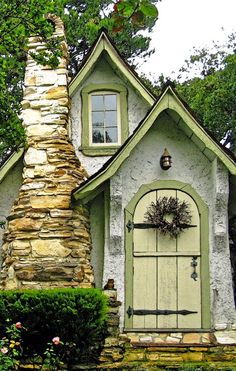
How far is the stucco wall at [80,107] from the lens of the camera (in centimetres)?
1148

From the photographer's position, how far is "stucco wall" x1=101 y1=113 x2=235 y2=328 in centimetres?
977

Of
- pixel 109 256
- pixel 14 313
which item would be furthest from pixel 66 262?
pixel 14 313

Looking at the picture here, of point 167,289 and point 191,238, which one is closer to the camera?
point 167,289

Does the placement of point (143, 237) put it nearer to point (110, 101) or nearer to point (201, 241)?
point (201, 241)

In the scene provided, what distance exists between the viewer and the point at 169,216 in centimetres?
1008

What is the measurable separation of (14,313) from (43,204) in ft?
10.3

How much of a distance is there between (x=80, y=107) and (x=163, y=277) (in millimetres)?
4081

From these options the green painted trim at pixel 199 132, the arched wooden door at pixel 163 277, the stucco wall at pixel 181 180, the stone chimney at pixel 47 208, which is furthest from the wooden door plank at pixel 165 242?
the green painted trim at pixel 199 132

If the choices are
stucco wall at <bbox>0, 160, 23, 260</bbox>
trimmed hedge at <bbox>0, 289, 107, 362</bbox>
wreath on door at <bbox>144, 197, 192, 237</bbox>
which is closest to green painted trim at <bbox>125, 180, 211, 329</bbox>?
wreath on door at <bbox>144, 197, 192, 237</bbox>

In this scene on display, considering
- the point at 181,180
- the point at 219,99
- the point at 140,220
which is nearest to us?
the point at 140,220

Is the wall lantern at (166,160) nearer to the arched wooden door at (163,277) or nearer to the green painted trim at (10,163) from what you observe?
the arched wooden door at (163,277)

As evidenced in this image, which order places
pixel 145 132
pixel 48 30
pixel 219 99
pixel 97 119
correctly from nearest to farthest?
1. pixel 48 30
2. pixel 145 132
3. pixel 97 119
4. pixel 219 99

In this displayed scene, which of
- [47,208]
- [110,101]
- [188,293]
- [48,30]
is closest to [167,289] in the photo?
[188,293]

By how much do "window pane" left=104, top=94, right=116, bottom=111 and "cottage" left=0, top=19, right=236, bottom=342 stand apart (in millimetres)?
1104
